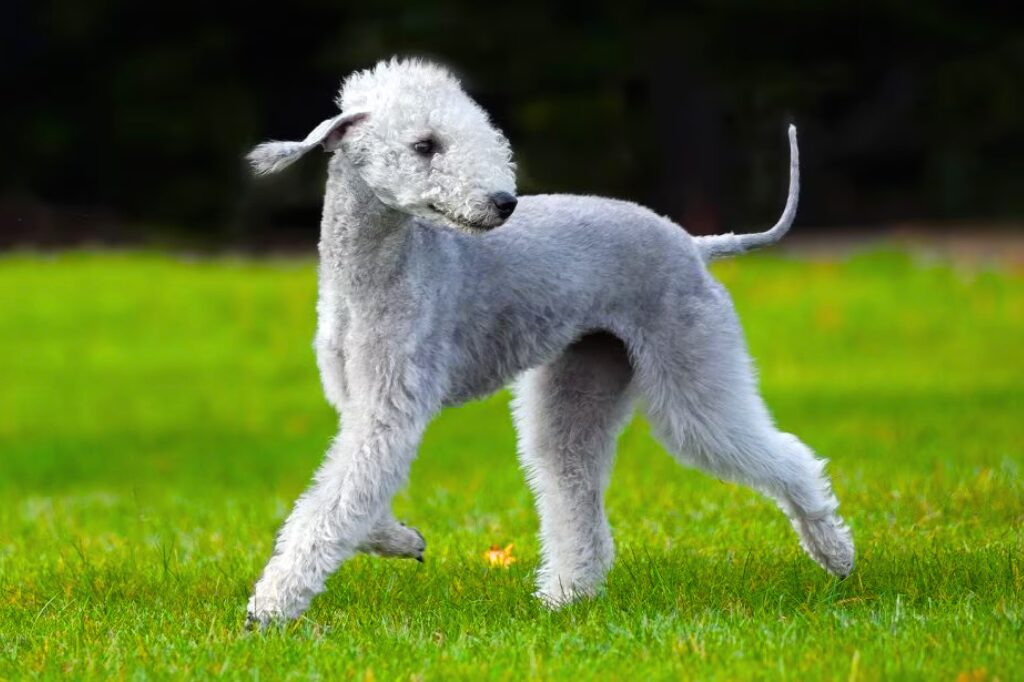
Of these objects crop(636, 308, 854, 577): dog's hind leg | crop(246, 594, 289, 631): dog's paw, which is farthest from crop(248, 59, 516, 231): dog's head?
crop(246, 594, 289, 631): dog's paw

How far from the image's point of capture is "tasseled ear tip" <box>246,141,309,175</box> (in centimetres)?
494

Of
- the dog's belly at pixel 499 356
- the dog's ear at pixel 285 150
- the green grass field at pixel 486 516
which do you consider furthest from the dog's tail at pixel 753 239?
the dog's ear at pixel 285 150

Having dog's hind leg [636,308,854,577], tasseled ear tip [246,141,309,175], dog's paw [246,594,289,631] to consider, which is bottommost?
dog's paw [246,594,289,631]

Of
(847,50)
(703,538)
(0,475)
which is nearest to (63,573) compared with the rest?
(703,538)

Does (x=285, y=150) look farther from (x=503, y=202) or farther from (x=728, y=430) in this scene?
(x=728, y=430)

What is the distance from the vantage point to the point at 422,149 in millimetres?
4992

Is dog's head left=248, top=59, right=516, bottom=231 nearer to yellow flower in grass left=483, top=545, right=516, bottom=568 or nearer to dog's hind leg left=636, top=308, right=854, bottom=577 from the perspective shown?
dog's hind leg left=636, top=308, right=854, bottom=577

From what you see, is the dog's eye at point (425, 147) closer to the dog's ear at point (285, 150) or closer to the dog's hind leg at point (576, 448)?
the dog's ear at point (285, 150)

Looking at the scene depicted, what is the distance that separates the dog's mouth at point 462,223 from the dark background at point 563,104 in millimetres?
17954

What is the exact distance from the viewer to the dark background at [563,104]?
919 inches

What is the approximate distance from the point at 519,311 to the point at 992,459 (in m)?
5.27

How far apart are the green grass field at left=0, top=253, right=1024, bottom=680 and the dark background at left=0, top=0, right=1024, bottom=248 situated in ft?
20.8

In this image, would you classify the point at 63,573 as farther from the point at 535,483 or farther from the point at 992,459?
the point at 992,459

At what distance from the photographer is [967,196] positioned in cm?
2581
